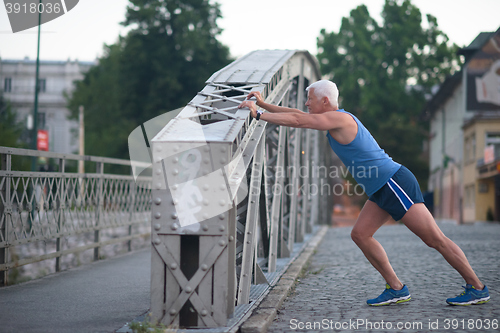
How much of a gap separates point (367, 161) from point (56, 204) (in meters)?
4.63

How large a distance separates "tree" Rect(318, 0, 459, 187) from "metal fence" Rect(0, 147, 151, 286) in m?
32.4

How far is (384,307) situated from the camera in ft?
19.0

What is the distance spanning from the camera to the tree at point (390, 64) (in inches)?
1682

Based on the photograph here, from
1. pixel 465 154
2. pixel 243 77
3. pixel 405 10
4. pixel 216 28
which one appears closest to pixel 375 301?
pixel 243 77

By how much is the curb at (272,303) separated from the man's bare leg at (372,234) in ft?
3.00

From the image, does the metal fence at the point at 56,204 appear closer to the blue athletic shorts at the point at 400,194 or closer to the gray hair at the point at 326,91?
the gray hair at the point at 326,91

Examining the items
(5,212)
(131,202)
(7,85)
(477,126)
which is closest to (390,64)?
(477,126)

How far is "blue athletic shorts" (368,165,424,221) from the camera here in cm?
548

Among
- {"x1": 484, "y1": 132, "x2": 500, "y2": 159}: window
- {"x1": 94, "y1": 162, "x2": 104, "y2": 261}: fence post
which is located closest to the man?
{"x1": 94, "y1": 162, "x2": 104, "y2": 261}: fence post

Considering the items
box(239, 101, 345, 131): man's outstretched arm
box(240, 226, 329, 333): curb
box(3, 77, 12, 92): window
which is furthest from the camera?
box(3, 77, 12, 92): window

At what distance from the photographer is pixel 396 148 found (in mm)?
41844

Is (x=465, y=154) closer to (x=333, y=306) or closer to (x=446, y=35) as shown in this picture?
(x=446, y=35)

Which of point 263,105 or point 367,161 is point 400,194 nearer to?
point 367,161

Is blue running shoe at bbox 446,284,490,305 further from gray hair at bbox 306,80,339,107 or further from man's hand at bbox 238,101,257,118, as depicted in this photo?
man's hand at bbox 238,101,257,118
